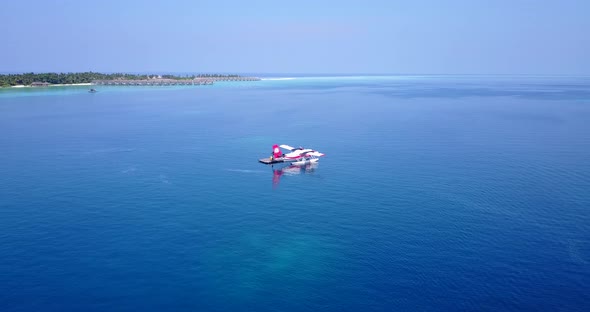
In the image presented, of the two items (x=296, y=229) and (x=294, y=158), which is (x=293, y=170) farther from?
(x=296, y=229)

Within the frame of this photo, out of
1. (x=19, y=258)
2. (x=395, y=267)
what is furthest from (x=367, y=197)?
(x=19, y=258)

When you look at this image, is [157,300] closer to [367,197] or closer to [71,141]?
[367,197]

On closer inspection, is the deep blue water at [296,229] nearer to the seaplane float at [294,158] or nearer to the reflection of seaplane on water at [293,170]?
the reflection of seaplane on water at [293,170]

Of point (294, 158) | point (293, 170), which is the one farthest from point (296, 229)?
point (294, 158)

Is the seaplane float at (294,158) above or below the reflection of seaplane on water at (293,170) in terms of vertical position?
above

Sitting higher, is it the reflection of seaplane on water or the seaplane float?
the seaplane float

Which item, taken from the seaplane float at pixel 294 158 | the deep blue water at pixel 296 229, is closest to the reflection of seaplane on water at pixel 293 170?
the deep blue water at pixel 296 229

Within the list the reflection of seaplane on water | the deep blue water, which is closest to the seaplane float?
the reflection of seaplane on water

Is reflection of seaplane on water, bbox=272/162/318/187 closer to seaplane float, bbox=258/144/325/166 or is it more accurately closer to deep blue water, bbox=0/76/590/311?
deep blue water, bbox=0/76/590/311

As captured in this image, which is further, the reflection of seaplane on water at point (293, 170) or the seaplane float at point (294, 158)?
the seaplane float at point (294, 158)
